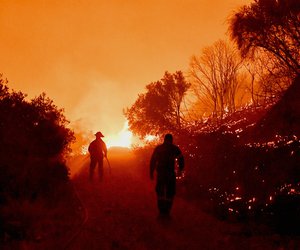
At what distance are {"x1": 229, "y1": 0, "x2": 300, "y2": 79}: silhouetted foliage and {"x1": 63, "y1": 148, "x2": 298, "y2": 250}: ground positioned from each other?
903 cm

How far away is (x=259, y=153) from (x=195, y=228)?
5007mm

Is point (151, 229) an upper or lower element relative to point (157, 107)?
lower

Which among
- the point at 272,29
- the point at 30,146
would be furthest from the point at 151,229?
the point at 272,29

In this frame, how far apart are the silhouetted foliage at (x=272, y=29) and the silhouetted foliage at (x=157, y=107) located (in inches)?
906

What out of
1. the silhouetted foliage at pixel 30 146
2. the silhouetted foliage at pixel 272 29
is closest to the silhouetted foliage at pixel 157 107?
the silhouetted foliage at pixel 272 29

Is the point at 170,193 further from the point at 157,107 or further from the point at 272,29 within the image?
the point at 157,107

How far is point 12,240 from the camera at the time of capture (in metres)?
8.11

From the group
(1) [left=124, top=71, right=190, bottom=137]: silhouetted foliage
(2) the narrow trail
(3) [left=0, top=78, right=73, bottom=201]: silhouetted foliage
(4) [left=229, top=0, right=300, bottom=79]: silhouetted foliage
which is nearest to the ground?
(2) the narrow trail

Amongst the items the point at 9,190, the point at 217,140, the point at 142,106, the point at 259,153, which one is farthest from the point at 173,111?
the point at 9,190

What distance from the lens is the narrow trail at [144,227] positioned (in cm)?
833

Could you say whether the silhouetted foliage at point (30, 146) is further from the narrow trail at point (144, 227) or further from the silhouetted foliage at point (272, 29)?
the silhouetted foliage at point (272, 29)

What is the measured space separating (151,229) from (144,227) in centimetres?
25

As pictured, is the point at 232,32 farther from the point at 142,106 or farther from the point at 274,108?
the point at 142,106

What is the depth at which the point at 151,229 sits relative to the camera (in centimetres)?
941
